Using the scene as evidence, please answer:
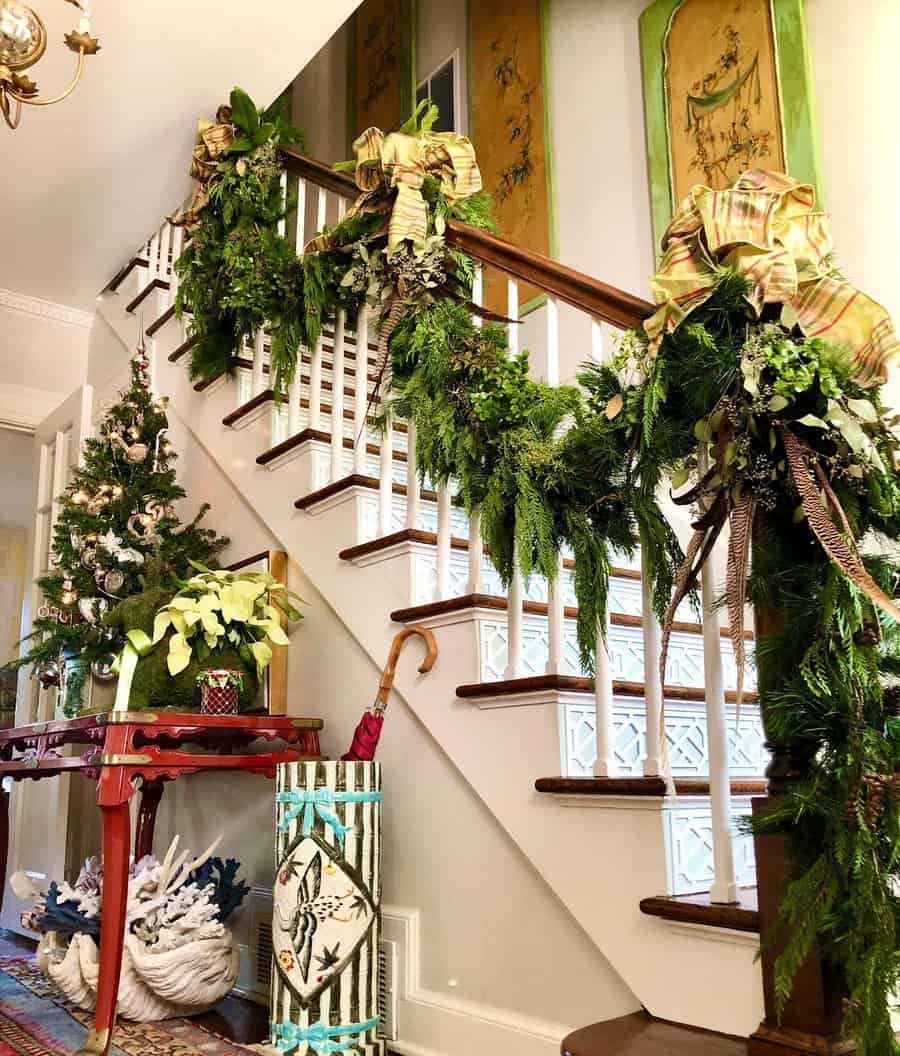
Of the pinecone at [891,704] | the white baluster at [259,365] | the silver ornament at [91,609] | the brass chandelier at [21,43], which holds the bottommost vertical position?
the pinecone at [891,704]

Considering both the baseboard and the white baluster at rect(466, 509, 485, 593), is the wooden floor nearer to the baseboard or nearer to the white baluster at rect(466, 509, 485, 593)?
the baseboard

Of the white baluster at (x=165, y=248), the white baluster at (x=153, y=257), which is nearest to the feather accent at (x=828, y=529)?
the white baluster at (x=165, y=248)

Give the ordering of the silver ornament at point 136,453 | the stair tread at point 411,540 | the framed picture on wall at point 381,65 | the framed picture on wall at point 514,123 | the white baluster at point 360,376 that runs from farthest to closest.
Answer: the framed picture on wall at point 381,65 < the framed picture on wall at point 514,123 < the silver ornament at point 136,453 < the white baluster at point 360,376 < the stair tread at point 411,540

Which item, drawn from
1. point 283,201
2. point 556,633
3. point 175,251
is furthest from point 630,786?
point 175,251

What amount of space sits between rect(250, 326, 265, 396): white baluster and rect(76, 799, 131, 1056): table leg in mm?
1507

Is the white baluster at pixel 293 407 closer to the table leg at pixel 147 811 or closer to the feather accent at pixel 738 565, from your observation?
the table leg at pixel 147 811

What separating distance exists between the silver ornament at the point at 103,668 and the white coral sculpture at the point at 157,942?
2.96 ft

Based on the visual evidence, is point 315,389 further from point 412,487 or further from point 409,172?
point 409,172

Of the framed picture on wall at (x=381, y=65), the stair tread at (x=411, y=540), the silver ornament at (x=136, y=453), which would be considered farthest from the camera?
the framed picture on wall at (x=381, y=65)

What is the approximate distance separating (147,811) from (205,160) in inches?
89.5

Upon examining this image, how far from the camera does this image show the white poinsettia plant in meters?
2.61

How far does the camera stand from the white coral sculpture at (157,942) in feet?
8.25

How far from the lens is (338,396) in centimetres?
287

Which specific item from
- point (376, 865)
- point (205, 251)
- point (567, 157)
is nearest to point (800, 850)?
point (376, 865)
